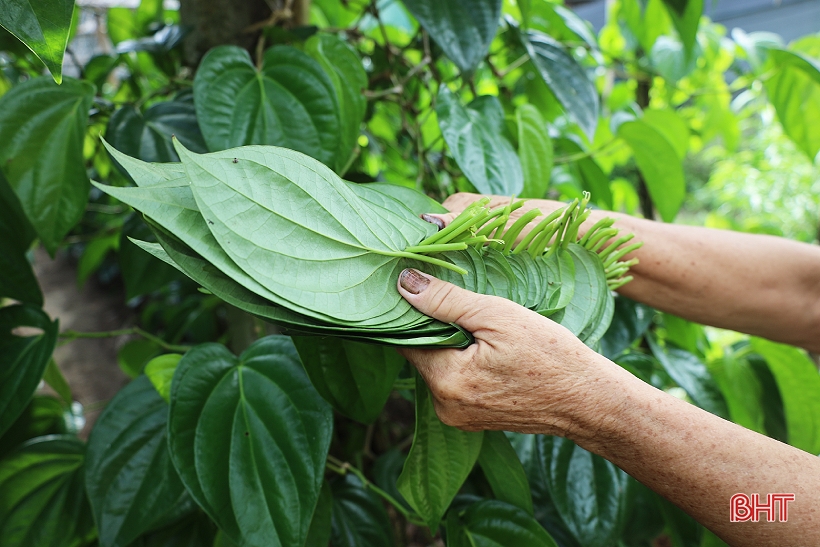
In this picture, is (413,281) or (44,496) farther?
(44,496)

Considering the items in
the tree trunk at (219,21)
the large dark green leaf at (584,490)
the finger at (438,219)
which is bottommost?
the large dark green leaf at (584,490)

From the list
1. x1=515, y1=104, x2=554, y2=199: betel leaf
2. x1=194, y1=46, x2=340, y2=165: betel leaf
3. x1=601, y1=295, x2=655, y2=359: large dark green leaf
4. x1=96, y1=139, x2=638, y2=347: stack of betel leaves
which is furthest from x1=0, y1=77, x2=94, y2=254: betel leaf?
x1=601, y1=295, x2=655, y2=359: large dark green leaf

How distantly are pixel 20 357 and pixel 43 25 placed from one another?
1.41ft

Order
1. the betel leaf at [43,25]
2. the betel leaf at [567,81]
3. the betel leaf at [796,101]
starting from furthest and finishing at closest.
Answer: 1. the betel leaf at [796,101]
2. the betel leaf at [567,81]
3. the betel leaf at [43,25]

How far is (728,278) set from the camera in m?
0.61

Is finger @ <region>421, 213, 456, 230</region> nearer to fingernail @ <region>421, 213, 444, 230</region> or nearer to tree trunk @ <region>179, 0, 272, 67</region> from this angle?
fingernail @ <region>421, 213, 444, 230</region>

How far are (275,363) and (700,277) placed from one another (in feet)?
1.51

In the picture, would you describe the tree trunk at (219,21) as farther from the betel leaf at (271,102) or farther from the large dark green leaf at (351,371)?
the large dark green leaf at (351,371)

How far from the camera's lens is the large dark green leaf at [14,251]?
0.59m

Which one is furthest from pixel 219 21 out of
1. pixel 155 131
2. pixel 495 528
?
pixel 495 528

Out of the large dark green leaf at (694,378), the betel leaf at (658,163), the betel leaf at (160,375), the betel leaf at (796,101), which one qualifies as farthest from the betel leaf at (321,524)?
the betel leaf at (796,101)

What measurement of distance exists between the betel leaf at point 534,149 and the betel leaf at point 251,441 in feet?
1.06

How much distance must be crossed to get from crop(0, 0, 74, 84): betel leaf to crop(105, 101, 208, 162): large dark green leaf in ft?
0.78

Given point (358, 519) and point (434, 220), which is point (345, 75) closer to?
point (434, 220)
